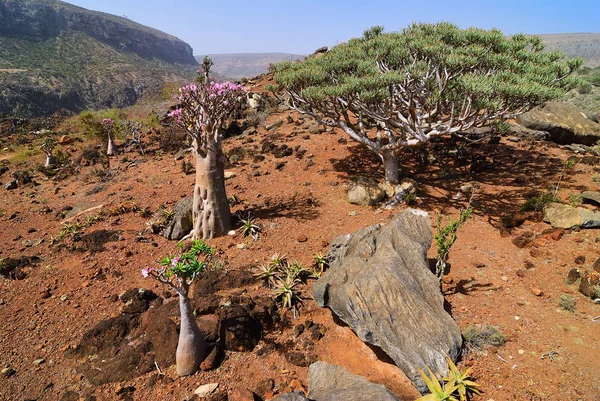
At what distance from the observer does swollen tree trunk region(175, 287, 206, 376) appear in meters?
4.47

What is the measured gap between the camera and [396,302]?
461 centimetres

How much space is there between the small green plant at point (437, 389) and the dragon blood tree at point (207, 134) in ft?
18.8

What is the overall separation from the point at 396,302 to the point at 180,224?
5.93m

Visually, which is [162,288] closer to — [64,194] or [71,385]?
[71,385]

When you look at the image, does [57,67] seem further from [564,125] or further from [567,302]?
[567,302]

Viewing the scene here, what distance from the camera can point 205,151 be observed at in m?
7.55

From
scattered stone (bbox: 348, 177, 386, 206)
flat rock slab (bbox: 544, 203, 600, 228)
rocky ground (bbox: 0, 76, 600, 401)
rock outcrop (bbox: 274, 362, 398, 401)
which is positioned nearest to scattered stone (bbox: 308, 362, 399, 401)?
rock outcrop (bbox: 274, 362, 398, 401)

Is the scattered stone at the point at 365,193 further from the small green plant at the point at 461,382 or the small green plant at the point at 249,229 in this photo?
the small green plant at the point at 461,382

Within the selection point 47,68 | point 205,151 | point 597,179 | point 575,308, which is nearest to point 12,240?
point 205,151

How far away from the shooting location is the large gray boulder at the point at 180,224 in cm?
838

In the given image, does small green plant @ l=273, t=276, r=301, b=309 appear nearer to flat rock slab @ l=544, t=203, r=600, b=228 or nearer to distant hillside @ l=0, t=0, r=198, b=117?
flat rock slab @ l=544, t=203, r=600, b=228

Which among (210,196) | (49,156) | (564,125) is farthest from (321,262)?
(49,156)

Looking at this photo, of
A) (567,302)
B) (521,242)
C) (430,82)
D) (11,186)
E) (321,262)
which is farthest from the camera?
(11,186)

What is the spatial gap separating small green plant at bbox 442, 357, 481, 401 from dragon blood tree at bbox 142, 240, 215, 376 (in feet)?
10.9
